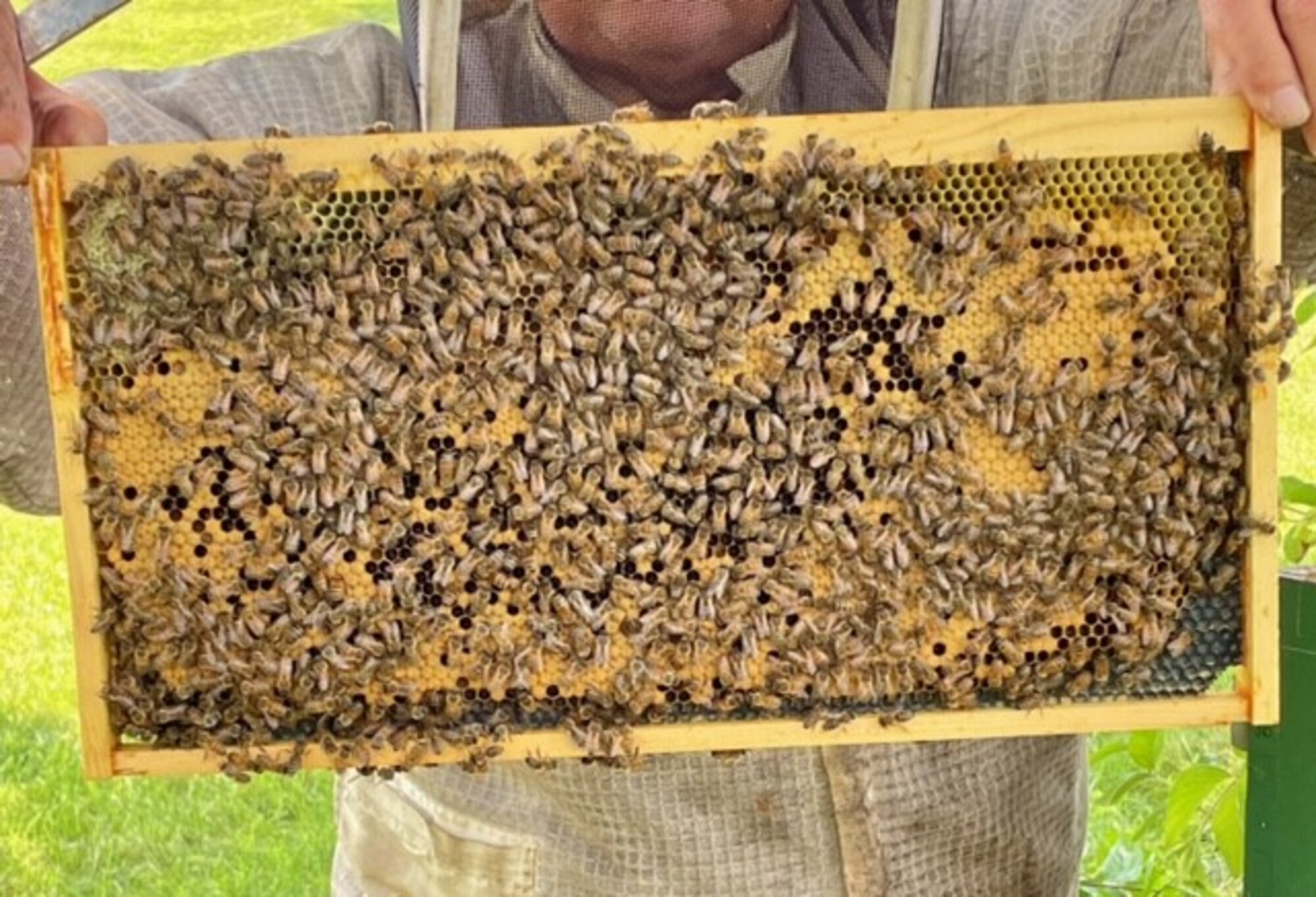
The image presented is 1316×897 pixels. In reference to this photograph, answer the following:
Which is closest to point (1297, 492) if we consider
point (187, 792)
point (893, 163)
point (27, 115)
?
point (893, 163)

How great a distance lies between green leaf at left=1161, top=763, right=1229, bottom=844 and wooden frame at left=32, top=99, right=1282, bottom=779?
925 mm

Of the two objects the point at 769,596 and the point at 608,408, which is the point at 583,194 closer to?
the point at 608,408

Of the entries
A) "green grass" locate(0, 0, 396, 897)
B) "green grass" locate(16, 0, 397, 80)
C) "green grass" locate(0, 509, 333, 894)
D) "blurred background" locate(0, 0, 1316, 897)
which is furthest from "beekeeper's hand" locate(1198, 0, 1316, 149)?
"green grass" locate(0, 509, 333, 894)

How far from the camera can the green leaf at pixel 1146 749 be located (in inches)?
137

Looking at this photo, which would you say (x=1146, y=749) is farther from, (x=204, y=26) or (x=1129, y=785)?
(x=204, y=26)

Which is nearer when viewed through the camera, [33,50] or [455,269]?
[455,269]

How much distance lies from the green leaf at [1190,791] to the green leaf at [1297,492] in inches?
23.2

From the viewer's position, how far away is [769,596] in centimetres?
237

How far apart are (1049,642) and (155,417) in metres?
1.41

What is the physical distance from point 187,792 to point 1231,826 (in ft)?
13.2

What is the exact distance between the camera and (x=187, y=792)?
5.87m

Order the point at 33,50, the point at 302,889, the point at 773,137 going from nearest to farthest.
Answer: the point at 773,137, the point at 33,50, the point at 302,889

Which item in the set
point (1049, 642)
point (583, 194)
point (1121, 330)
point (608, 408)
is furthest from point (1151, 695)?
point (583, 194)

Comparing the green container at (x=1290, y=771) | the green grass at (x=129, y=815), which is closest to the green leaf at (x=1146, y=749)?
the green container at (x=1290, y=771)
